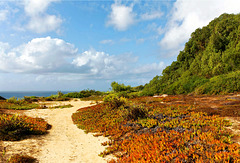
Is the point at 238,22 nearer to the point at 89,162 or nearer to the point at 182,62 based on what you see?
the point at 182,62

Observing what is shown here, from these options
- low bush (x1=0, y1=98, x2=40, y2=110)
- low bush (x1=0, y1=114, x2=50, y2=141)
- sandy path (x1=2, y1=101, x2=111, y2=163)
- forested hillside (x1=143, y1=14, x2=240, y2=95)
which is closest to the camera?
sandy path (x1=2, y1=101, x2=111, y2=163)

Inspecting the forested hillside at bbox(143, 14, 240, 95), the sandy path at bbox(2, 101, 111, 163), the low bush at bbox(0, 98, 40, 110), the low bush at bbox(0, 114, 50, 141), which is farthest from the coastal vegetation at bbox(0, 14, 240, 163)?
the low bush at bbox(0, 98, 40, 110)

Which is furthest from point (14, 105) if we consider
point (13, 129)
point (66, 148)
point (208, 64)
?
point (208, 64)

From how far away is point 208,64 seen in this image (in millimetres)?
27844

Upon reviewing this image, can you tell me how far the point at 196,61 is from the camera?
102 ft

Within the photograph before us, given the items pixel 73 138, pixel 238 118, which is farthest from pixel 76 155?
pixel 238 118

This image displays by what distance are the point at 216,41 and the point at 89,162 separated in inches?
1235

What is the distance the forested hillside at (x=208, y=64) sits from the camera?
68.7 ft

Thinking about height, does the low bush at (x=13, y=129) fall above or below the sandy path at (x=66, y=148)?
above

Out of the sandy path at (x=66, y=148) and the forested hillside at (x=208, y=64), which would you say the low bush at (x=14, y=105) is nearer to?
the sandy path at (x=66, y=148)

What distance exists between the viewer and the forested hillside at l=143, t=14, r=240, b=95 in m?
20.9

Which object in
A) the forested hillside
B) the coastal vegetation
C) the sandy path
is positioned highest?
the forested hillside

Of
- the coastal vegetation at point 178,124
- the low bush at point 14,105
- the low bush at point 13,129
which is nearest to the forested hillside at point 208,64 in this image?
the coastal vegetation at point 178,124

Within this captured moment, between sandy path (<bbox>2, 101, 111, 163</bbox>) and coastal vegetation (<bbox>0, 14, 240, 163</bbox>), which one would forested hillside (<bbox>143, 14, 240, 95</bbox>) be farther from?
sandy path (<bbox>2, 101, 111, 163</bbox>)
